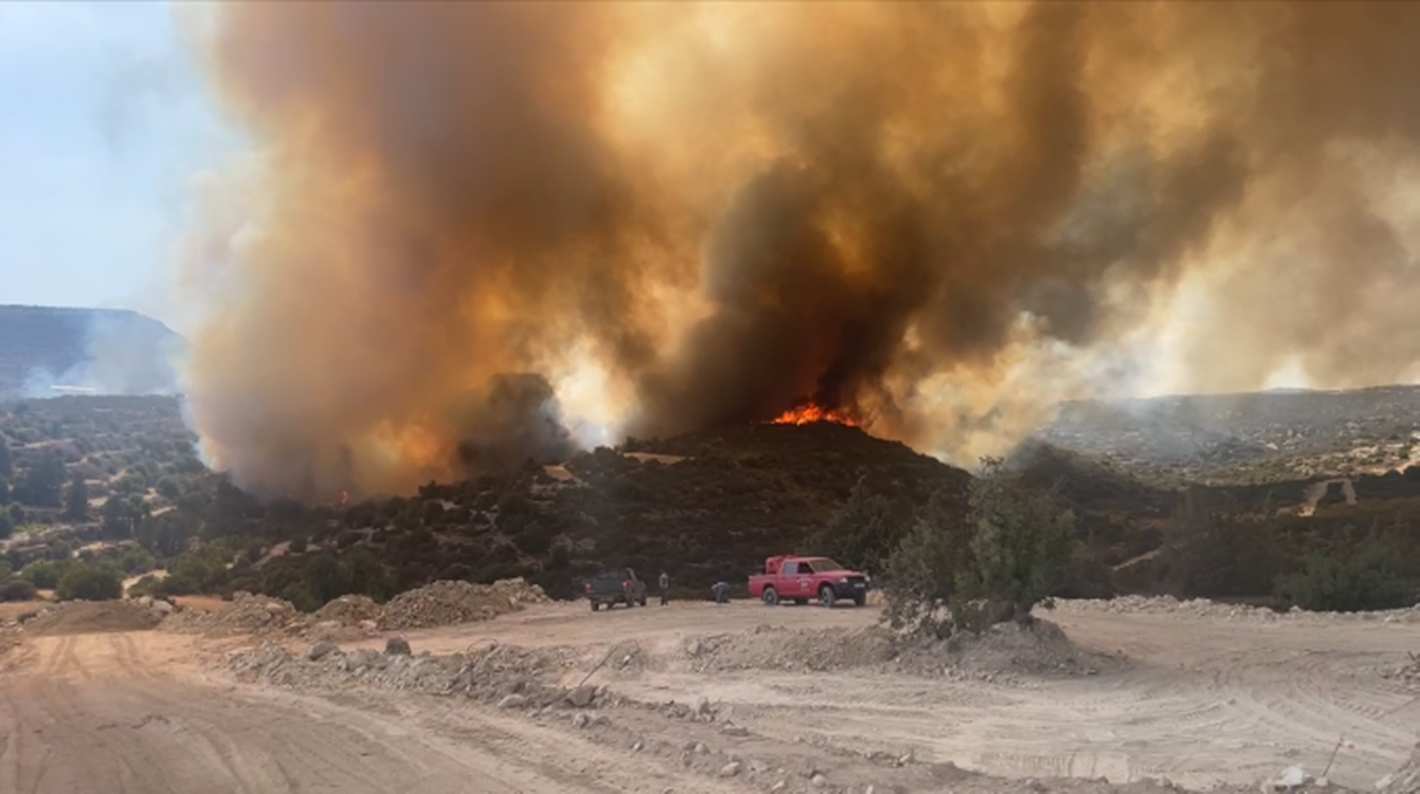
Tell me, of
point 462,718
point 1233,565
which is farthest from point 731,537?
point 462,718

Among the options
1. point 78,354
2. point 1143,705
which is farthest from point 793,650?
point 78,354

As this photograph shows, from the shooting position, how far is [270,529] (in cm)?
5156

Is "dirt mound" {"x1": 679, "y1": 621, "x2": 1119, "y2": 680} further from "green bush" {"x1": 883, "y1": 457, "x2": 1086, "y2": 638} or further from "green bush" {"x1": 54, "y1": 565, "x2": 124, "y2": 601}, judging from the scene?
"green bush" {"x1": 54, "y1": 565, "x2": 124, "y2": 601}

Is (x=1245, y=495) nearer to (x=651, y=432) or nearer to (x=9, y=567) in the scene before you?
(x=651, y=432)

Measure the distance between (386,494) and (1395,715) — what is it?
47.3 meters

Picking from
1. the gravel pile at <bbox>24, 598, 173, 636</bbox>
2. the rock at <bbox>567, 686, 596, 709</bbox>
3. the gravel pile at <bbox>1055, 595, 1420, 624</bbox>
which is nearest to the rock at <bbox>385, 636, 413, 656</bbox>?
the rock at <bbox>567, 686, 596, 709</bbox>

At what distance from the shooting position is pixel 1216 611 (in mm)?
24000

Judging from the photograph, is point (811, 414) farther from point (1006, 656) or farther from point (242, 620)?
point (1006, 656)

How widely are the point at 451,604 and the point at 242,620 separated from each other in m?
5.10

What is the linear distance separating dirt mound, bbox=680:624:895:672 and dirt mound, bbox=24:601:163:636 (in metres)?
18.1

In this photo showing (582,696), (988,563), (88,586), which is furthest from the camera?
(88,586)

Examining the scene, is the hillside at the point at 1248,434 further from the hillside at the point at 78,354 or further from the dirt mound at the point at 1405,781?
the hillside at the point at 78,354

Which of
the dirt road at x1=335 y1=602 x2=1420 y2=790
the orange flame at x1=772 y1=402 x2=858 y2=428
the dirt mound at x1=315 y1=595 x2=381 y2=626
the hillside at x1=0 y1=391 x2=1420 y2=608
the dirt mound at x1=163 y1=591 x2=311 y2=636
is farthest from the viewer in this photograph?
the orange flame at x1=772 y1=402 x2=858 y2=428

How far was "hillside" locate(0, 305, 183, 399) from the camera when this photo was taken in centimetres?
10094
